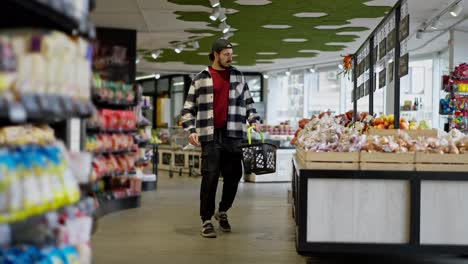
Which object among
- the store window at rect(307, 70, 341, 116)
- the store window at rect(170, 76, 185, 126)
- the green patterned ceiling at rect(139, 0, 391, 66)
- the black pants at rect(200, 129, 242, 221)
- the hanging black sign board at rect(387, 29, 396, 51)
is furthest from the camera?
the store window at rect(170, 76, 185, 126)

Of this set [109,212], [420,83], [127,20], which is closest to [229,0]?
[127,20]

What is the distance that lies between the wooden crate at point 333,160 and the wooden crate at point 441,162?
390mm

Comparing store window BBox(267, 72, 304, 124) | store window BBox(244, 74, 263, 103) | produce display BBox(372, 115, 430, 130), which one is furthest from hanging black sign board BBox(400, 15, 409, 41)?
store window BBox(244, 74, 263, 103)

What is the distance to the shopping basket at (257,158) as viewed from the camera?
5855 mm

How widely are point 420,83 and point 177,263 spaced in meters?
12.9

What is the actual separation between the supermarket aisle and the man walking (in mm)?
340

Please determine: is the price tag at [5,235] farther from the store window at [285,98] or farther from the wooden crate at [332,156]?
the store window at [285,98]

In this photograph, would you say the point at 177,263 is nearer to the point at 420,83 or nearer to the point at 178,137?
the point at 178,137

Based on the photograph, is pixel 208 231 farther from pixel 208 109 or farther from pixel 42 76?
pixel 42 76

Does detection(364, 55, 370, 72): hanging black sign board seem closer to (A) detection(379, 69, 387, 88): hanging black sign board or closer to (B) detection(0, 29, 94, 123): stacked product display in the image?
(A) detection(379, 69, 387, 88): hanging black sign board

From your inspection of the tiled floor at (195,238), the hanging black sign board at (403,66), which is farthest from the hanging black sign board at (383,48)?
the tiled floor at (195,238)

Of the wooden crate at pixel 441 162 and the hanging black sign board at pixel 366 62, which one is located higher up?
the hanging black sign board at pixel 366 62

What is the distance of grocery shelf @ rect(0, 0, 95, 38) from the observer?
2076mm

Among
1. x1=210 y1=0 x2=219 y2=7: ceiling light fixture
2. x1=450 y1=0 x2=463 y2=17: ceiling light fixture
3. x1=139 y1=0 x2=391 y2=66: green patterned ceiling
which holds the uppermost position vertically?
x1=139 y1=0 x2=391 y2=66: green patterned ceiling
